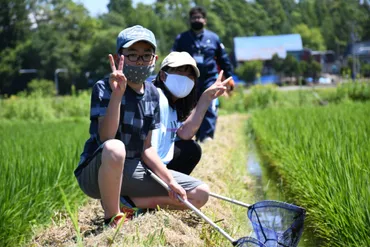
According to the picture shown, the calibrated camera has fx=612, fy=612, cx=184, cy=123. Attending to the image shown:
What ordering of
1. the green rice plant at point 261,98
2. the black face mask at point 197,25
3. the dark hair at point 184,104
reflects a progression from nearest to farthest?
the dark hair at point 184,104 < the black face mask at point 197,25 < the green rice plant at point 261,98

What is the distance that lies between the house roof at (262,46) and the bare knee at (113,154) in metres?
49.5

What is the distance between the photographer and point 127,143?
2.87 m

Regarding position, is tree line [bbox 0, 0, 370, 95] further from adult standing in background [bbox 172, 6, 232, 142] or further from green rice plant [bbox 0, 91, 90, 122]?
adult standing in background [bbox 172, 6, 232, 142]

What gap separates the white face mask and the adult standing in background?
2623 millimetres

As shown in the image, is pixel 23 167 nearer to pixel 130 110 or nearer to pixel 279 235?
pixel 130 110

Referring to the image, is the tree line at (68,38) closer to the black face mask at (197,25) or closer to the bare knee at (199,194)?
the black face mask at (197,25)

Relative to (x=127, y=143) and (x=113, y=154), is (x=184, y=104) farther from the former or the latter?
(x=113, y=154)

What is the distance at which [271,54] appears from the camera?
168ft

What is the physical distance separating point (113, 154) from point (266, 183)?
7.98 ft

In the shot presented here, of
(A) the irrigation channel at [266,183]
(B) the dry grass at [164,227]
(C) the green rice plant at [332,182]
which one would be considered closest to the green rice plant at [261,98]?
(A) the irrigation channel at [266,183]

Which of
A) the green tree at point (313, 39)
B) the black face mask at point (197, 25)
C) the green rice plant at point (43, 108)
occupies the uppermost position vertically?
the black face mask at point (197, 25)

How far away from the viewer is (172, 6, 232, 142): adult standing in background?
5.87 m

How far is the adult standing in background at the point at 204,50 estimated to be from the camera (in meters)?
5.87

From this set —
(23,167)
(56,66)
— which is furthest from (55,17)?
(23,167)
